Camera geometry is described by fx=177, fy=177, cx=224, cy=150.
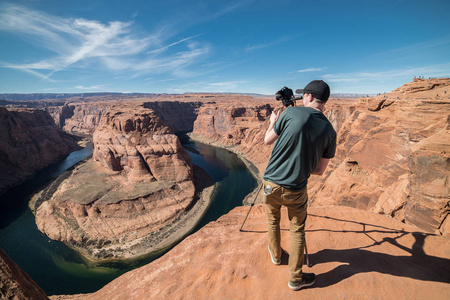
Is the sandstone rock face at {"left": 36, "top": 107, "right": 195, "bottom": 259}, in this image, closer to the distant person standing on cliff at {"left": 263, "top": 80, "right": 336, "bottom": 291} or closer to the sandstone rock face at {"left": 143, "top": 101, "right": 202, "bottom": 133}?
the distant person standing on cliff at {"left": 263, "top": 80, "right": 336, "bottom": 291}

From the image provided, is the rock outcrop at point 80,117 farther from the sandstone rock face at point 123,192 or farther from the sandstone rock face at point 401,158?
the sandstone rock face at point 401,158

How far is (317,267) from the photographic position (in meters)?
3.55

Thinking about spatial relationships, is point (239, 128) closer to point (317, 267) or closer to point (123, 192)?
point (123, 192)

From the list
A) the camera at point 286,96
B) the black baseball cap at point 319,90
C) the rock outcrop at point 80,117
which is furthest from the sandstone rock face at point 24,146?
the black baseball cap at point 319,90

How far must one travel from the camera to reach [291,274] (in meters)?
3.03

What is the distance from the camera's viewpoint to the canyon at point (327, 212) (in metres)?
3.48

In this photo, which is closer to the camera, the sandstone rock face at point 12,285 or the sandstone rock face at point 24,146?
the sandstone rock face at point 12,285

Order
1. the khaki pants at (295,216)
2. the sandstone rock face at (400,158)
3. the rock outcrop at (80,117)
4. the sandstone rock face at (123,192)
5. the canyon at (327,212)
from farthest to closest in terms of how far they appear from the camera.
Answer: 1. the rock outcrop at (80,117)
2. the sandstone rock face at (123,192)
3. the sandstone rock face at (400,158)
4. the canyon at (327,212)
5. the khaki pants at (295,216)

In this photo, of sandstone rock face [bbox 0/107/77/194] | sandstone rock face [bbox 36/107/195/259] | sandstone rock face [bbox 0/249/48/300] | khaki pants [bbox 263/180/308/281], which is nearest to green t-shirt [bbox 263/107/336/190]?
khaki pants [bbox 263/180/308/281]

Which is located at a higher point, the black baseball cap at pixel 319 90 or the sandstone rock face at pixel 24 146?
the black baseball cap at pixel 319 90

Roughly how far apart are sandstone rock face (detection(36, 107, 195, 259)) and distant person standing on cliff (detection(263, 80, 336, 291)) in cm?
2357

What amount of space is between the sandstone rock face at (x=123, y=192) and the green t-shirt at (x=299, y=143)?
24.2 metres

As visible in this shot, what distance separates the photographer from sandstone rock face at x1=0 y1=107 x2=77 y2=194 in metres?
40.4

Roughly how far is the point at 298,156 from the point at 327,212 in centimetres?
462
